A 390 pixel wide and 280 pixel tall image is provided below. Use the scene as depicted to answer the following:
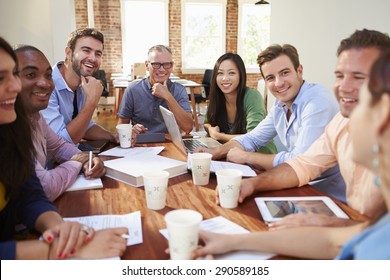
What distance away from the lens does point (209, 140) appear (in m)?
2.28

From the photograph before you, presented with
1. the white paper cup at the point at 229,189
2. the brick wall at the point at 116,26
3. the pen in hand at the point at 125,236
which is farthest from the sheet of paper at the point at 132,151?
the brick wall at the point at 116,26

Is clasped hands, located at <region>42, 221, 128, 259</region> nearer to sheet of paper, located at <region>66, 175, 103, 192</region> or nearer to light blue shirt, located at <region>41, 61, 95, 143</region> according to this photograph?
sheet of paper, located at <region>66, 175, 103, 192</region>

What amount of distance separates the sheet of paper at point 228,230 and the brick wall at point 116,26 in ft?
25.7

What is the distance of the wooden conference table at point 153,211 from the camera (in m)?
0.98

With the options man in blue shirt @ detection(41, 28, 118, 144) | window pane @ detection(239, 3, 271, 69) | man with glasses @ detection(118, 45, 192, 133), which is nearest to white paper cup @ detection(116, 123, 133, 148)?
man in blue shirt @ detection(41, 28, 118, 144)

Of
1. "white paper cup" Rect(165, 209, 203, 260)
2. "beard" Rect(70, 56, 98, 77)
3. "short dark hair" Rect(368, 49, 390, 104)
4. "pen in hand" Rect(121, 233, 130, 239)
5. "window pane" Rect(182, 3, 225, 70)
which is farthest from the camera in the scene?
"window pane" Rect(182, 3, 225, 70)

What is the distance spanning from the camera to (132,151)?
192 cm

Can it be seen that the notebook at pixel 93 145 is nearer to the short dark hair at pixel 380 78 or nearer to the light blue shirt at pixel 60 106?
the light blue shirt at pixel 60 106

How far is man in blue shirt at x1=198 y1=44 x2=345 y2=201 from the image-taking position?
177cm

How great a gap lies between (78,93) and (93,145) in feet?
1.75

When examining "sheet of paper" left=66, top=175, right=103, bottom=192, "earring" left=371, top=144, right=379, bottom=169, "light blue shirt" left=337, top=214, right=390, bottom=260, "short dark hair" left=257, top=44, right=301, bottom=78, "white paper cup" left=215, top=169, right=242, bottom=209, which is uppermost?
"short dark hair" left=257, top=44, right=301, bottom=78

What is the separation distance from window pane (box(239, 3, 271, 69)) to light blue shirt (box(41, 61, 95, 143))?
7284 millimetres

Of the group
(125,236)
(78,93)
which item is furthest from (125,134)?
(125,236)

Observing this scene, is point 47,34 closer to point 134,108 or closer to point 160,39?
point 134,108
